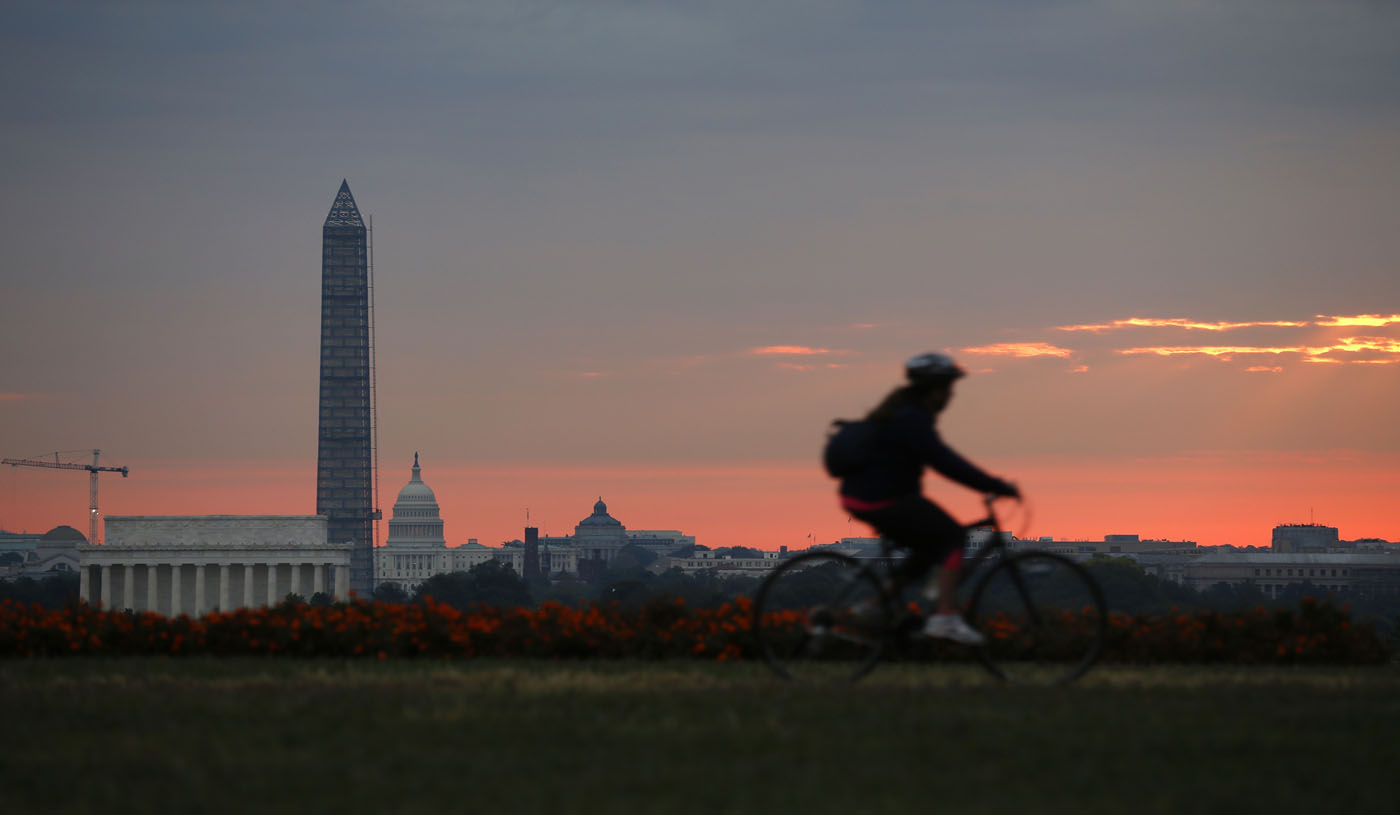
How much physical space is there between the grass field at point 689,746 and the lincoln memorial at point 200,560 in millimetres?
81454

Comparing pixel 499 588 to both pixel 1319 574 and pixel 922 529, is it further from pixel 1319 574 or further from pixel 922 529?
pixel 922 529

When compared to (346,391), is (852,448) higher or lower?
lower

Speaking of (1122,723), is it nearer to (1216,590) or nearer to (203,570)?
(203,570)

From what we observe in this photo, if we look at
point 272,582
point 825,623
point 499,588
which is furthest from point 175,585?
point 825,623

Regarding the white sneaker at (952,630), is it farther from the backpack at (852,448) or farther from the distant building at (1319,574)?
the distant building at (1319,574)

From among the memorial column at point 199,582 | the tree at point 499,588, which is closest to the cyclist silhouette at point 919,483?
the memorial column at point 199,582

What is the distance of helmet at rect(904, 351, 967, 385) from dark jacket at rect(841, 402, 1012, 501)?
0.17m

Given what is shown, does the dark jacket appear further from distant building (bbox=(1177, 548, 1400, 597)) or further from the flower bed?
distant building (bbox=(1177, 548, 1400, 597))

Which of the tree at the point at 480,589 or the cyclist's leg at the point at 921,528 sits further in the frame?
the tree at the point at 480,589

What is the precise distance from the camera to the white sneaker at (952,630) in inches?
422

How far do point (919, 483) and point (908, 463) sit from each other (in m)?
0.17

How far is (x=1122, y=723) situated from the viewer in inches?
370

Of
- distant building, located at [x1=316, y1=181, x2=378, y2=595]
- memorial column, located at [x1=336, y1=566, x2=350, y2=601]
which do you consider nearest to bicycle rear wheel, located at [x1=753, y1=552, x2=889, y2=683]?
memorial column, located at [x1=336, y1=566, x2=350, y2=601]

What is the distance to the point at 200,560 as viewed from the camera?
3634 inches
